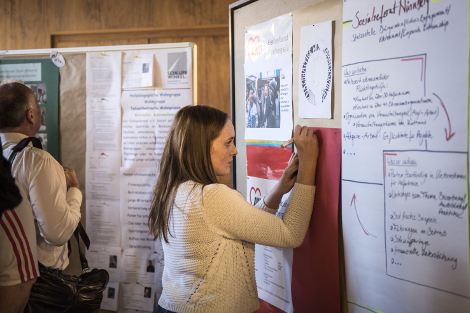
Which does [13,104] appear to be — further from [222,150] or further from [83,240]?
[222,150]

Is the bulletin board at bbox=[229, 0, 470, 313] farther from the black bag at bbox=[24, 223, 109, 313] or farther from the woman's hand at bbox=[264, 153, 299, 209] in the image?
the black bag at bbox=[24, 223, 109, 313]

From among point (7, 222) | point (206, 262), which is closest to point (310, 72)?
point (206, 262)

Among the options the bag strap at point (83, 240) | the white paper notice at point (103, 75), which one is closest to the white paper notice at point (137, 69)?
the white paper notice at point (103, 75)

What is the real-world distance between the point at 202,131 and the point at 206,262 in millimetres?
414

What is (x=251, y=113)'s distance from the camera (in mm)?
1396

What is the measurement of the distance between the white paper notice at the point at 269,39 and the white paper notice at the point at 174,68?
0.42m

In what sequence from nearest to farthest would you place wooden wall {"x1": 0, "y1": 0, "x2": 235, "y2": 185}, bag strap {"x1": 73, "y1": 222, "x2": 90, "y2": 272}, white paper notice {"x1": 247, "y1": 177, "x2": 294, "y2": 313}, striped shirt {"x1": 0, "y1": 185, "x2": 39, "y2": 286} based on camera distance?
striped shirt {"x1": 0, "y1": 185, "x2": 39, "y2": 286}, white paper notice {"x1": 247, "y1": 177, "x2": 294, "y2": 313}, bag strap {"x1": 73, "y1": 222, "x2": 90, "y2": 272}, wooden wall {"x1": 0, "y1": 0, "x2": 235, "y2": 185}

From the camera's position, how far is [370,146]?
93 cm

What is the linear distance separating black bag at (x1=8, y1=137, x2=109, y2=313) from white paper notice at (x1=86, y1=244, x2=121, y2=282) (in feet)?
0.99

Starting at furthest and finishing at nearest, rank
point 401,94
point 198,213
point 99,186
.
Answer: point 99,186, point 198,213, point 401,94

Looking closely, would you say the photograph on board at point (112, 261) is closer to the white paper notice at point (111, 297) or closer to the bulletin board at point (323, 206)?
the white paper notice at point (111, 297)

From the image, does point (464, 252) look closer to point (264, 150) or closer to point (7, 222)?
point (264, 150)

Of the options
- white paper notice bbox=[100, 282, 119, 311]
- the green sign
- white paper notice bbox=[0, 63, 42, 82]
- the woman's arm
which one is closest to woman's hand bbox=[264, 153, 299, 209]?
the woman's arm

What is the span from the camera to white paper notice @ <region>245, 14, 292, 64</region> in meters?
1.21
